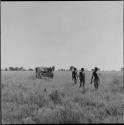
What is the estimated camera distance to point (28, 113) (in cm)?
706

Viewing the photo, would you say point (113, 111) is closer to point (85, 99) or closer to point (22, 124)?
point (85, 99)

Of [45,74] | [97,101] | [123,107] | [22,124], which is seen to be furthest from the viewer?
[45,74]

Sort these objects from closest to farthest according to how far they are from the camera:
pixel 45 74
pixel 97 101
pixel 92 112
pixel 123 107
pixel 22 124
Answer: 1. pixel 22 124
2. pixel 92 112
3. pixel 123 107
4. pixel 97 101
5. pixel 45 74

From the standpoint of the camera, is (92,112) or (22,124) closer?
(22,124)

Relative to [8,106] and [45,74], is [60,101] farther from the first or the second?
[45,74]

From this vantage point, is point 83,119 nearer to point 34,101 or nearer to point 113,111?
point 113,111

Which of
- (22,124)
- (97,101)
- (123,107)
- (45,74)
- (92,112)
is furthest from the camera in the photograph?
(45,74)

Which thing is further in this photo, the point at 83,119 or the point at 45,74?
the point at 45,74

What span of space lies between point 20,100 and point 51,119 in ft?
10.8

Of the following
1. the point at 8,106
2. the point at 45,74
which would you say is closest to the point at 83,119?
the point at 8,106

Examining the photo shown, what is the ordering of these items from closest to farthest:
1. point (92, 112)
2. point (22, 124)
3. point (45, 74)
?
point (22, 124), point (92, 112), point (45, 74)

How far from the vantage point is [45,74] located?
74.4 feet

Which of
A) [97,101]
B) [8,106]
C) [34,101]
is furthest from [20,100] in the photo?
[97,101]

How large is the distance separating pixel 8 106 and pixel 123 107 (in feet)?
13.6
